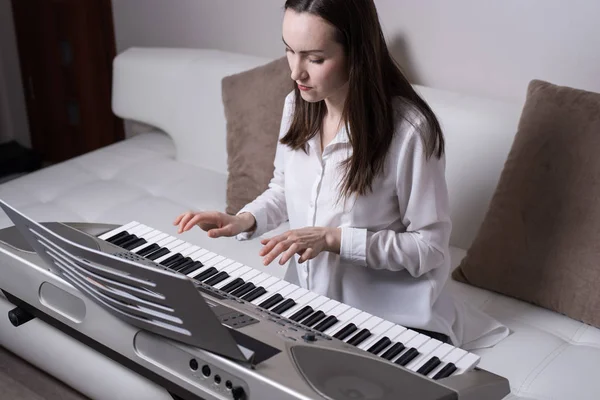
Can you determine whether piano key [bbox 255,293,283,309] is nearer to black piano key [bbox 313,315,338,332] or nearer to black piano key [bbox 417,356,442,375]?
black piano key [bbox 313,315,338,332]

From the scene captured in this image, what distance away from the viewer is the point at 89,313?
1370 mm

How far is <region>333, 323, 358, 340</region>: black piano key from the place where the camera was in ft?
4.31

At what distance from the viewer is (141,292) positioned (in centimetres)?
115

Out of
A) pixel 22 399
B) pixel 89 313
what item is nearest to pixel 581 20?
pixel 89 313

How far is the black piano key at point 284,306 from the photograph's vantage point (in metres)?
1.39

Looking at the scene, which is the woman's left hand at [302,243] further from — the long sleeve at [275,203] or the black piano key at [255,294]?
the long sleeve at [275,203]

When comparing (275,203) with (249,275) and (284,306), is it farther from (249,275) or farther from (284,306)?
(284,306)

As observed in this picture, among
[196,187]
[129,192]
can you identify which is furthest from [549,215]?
[129,192]

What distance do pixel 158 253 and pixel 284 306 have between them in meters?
0.35

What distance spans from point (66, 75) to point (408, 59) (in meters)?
1.65

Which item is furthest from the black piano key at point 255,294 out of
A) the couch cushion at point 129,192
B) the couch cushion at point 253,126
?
the couch cushion at point 253,126

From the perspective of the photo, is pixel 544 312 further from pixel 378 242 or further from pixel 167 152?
pixel 167 152

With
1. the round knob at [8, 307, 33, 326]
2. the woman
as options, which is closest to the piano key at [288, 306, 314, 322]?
the woman

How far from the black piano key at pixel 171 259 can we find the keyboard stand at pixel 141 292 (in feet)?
0.81
